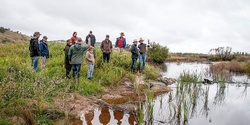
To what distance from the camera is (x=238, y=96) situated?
11.5m

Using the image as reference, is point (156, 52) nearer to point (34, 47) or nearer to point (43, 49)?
point (43, 49)

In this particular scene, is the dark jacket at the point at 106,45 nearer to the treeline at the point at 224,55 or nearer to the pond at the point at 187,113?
the pond at the point at 187,113

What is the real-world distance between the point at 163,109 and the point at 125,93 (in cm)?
264

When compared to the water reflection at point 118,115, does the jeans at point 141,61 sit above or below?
above

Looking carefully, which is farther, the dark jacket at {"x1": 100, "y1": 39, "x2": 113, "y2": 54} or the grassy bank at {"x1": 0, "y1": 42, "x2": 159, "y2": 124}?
the dark jacket at {"x1": 100, "y1": 39, "x2": 113, "y2": 54}

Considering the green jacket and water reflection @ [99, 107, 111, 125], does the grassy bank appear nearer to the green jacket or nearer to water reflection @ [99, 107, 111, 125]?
the green jacket

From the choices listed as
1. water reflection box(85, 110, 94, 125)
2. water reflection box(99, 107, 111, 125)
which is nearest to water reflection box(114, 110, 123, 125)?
water reflection box(99, 107, 111, 125)

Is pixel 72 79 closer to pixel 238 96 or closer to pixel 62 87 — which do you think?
pixel 62 87

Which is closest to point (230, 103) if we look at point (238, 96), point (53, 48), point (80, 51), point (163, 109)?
point (238, 96)

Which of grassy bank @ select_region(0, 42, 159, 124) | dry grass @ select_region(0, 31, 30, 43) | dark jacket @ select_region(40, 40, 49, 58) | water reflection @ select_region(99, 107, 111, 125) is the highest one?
dry grass @ select_region(0, 31, 30, 43)

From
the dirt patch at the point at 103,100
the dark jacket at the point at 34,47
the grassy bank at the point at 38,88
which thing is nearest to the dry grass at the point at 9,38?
the grassy bank at the point at 38,88

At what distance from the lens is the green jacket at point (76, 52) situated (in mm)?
9359

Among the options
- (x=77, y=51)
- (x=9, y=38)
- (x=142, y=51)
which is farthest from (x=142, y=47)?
(x=9, y=38)

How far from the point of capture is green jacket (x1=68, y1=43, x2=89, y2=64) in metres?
9.36
